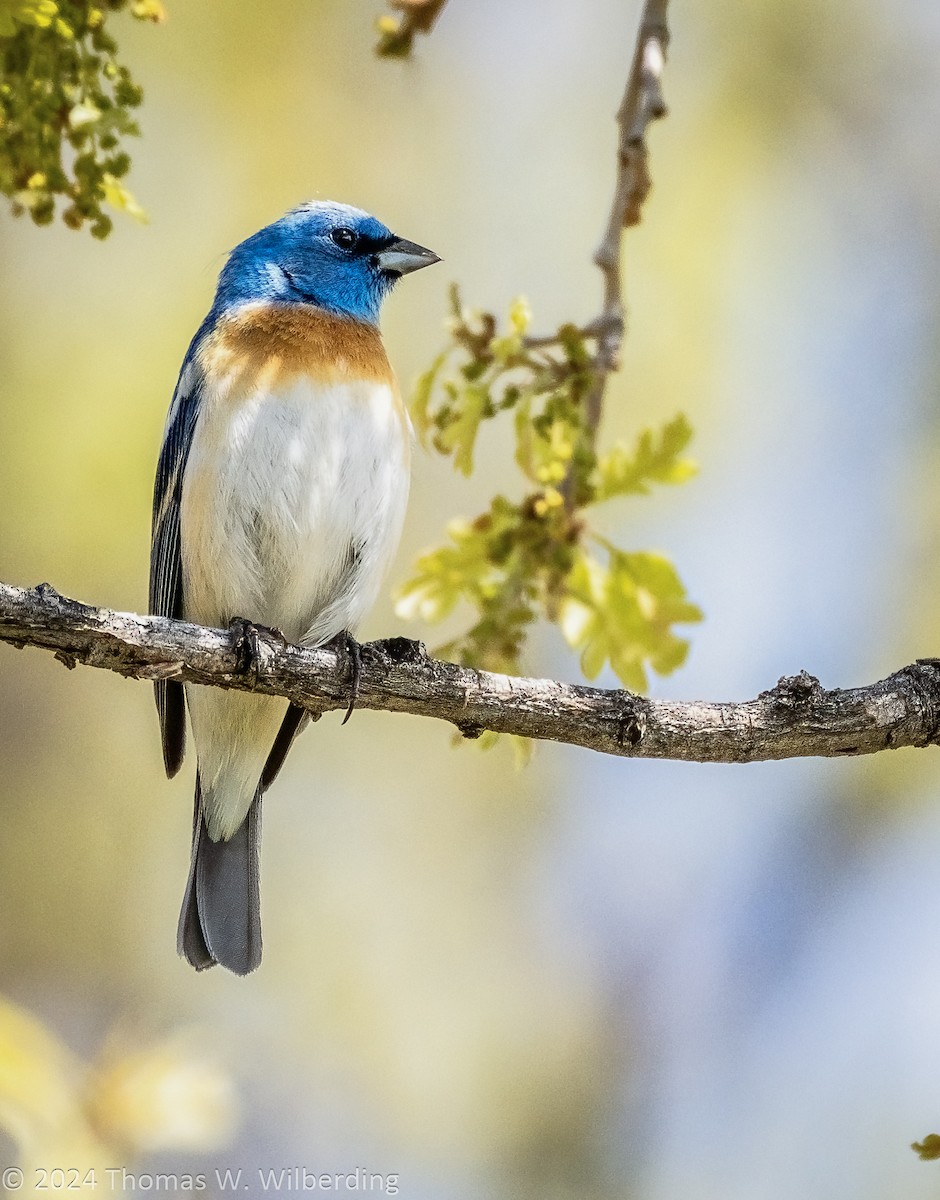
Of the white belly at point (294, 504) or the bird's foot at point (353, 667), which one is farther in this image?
the white belly at point (294, 504)

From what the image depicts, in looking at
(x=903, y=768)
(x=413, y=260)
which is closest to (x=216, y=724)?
(x=413, y=260)

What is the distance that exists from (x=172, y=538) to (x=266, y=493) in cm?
56

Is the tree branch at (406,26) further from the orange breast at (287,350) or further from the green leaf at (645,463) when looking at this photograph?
the orange breast at (287,350)

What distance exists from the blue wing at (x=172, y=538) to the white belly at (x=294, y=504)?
0.09 meters

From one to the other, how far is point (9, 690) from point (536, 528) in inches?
221

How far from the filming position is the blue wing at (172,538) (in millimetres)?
5328

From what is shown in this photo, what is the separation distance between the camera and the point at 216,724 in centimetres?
559

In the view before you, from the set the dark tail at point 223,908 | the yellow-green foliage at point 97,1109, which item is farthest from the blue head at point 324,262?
the yellow-green foliage at point 97,1109

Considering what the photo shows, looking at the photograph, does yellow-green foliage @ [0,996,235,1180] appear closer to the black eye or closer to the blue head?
the blue head

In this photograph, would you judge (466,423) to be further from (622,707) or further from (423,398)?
(622,707)

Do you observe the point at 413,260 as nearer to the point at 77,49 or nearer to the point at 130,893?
the point at 77,49

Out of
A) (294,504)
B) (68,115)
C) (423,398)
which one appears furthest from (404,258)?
(68,115)

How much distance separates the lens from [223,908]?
5.62 m

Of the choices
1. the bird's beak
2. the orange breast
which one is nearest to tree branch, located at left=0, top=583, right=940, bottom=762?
the orange breast
